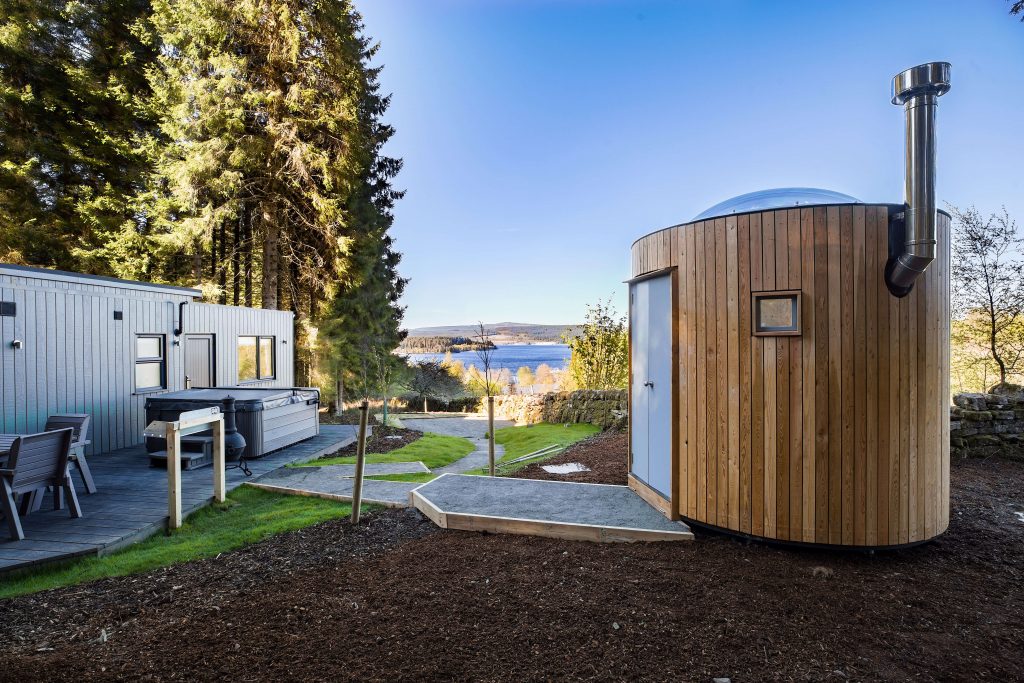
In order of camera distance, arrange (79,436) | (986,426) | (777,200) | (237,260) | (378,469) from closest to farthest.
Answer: (777,200) → (79,436) → (986,426) → (378,469) → (237,260)

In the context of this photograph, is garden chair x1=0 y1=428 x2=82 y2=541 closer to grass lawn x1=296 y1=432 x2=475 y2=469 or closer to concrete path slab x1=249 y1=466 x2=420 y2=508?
concrete path slab x1=249 y1=466 x2=420 y2=508

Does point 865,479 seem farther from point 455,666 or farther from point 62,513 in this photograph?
point 62,513

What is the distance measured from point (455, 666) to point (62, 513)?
4519 mm

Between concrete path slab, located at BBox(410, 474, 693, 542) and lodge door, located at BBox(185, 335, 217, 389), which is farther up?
lodge door, located at BBox(185, 335, 217, 389)

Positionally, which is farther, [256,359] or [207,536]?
[256,359]

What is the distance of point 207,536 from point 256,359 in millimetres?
8199

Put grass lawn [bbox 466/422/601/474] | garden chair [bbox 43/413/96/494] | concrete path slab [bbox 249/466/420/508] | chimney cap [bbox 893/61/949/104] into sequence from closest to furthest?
chimney cap [bbox 893/61/949/104]
garden chair [bbox 43/413/96/494]
concrete path slab [bbox 249/466/420/508]
grass lawn [bbox 466/422/601/474]

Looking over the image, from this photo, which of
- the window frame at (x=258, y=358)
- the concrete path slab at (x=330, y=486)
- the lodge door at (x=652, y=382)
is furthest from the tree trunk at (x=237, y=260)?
the lodge door at (x=652, y=382)

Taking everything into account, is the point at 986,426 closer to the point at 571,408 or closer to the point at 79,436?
the point at 571,408

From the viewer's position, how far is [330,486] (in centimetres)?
587

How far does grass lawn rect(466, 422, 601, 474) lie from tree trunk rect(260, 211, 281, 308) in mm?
7223

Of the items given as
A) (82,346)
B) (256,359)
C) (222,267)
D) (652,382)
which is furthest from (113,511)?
(222,267)

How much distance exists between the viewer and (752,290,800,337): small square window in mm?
3537

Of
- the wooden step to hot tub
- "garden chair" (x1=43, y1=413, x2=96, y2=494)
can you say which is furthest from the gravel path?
"garden chair" (x1=43, y1=413, x2=96, y2=494)
